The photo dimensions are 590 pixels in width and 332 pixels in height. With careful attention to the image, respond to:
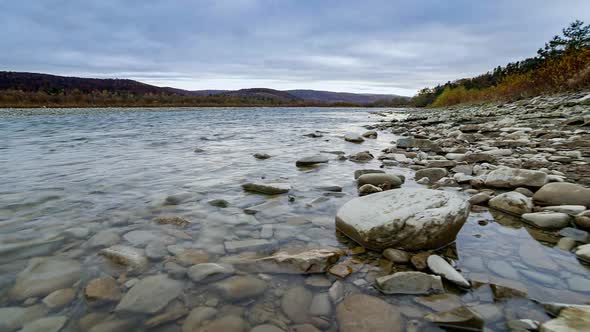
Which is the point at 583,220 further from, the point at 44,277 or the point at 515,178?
the point at 44,277

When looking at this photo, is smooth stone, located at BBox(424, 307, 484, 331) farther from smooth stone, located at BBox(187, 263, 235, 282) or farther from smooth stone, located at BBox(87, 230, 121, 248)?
smooth stone, located at BBox(87, 230, 121, 248)

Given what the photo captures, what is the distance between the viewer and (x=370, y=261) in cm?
191

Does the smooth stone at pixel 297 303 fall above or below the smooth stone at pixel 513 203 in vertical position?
below

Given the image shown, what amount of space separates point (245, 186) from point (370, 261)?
6.70 ft

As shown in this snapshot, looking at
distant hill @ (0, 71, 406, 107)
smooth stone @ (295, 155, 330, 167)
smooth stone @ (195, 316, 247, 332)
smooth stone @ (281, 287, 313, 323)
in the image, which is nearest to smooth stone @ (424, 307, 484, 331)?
smooth stone @ (281, 287, 313, 323)

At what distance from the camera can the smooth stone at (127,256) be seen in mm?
1830

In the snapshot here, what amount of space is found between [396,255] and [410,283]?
0.33 meters

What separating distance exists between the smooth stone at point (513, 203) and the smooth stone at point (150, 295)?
A: 8.48 ft

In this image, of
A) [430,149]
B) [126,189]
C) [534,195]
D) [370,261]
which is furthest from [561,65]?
[126,189]

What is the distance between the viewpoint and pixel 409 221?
6.49 ft

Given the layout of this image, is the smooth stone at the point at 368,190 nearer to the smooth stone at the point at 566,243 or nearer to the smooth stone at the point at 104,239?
the smooth stone at the point at 566,243

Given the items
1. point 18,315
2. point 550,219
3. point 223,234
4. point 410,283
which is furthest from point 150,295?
point 550,219

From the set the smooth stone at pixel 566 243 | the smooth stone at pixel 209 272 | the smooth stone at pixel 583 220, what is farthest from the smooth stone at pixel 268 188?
the smooth stone at pixel 583 220

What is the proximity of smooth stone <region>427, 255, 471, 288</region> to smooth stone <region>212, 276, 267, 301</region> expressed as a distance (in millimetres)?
975
